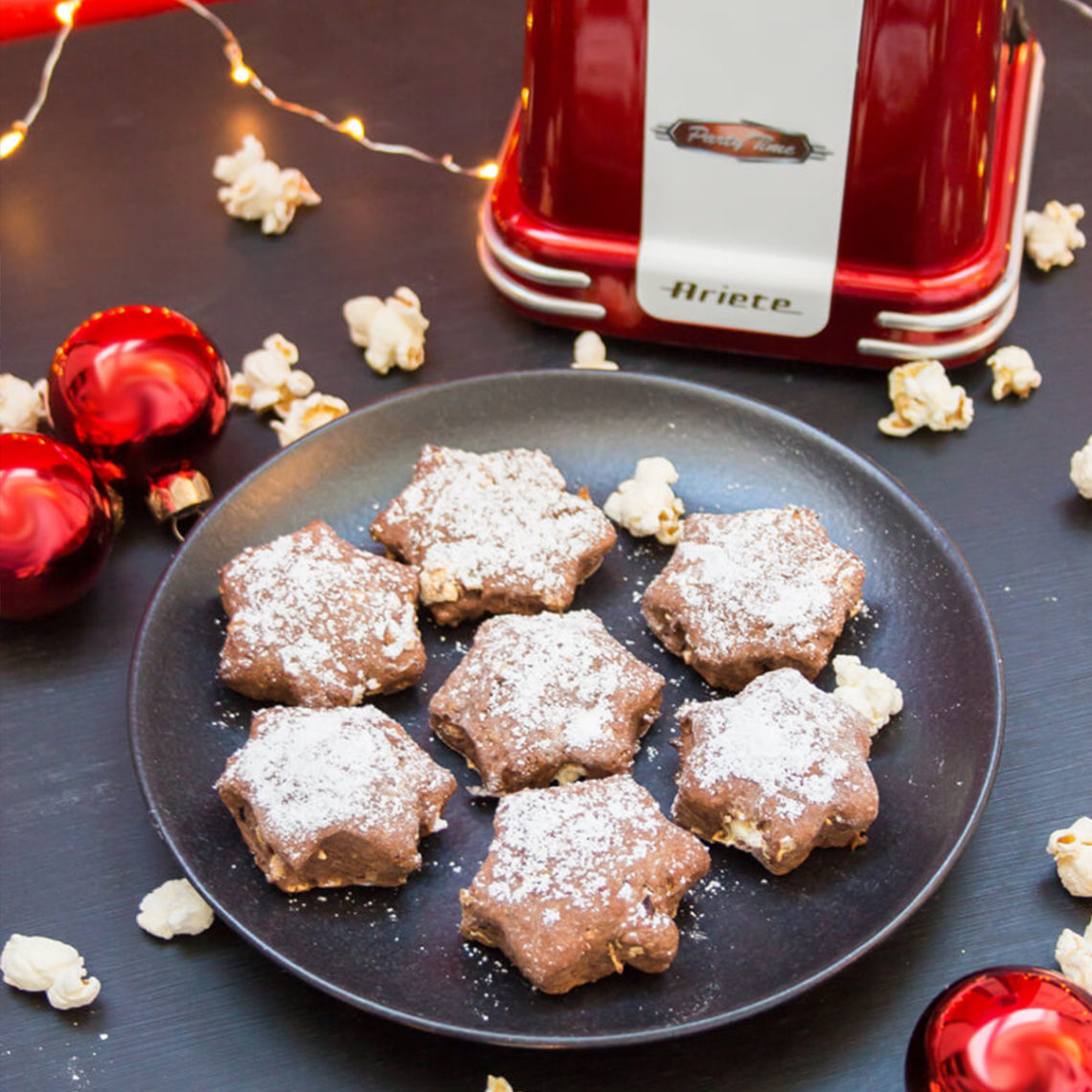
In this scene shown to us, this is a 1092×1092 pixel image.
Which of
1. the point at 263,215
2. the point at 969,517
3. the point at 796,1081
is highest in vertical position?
the point at 263,215

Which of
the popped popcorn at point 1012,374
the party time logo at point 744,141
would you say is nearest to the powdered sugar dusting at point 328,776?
the party time logo at point 744,141

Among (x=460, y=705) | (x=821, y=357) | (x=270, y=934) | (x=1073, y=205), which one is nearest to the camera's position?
(x=270, y=934)

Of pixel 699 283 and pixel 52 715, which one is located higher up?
pixel 699 283

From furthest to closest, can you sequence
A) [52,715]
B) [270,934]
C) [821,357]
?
[821,357], [52,715], [270,934]

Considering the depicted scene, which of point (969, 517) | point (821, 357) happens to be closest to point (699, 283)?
point (821, 357)

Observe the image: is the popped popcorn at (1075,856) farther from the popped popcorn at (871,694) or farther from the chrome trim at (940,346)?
the chrome trim at (940,346)

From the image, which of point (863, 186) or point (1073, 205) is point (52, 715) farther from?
point (1073, 205)

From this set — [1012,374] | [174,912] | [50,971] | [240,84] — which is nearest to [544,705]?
[174,912]

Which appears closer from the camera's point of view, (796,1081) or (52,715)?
(796,1081)
